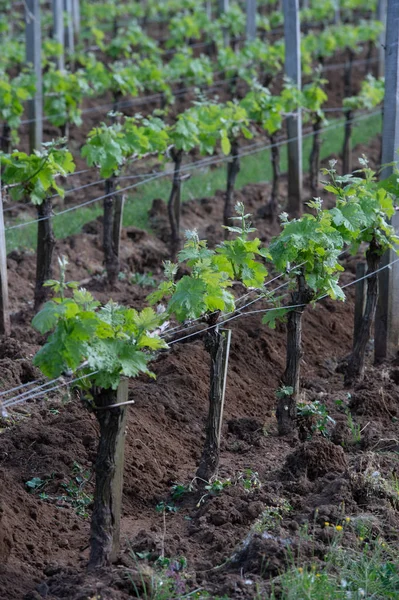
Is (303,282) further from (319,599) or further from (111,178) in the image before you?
(111,178)

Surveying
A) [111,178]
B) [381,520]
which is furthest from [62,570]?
[111,178]

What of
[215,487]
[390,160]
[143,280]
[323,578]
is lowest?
[143,280]

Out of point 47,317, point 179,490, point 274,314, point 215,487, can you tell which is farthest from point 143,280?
point 47,317

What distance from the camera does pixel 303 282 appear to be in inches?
295

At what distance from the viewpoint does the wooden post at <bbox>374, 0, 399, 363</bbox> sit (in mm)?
9305

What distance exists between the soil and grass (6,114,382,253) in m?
2.89

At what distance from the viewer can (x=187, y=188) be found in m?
15.1

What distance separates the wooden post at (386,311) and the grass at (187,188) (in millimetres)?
4450

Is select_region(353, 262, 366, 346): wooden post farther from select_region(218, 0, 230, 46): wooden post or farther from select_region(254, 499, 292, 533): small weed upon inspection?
select_region(218, 0, 230, 46): wooden post

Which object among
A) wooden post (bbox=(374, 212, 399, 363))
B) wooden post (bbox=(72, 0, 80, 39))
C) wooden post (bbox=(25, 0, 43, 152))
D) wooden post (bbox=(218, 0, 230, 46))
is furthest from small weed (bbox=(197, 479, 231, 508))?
wooden post (bbox=(72, 0, 80, 39))

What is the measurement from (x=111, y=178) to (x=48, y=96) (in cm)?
483

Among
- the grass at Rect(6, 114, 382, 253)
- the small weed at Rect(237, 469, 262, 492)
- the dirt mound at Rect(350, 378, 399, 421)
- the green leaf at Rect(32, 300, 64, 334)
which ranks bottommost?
the grass at Rect(6, 114, 382, 253)

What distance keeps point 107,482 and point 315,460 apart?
71.7 inches

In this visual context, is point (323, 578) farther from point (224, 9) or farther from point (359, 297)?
point (224, 9)
